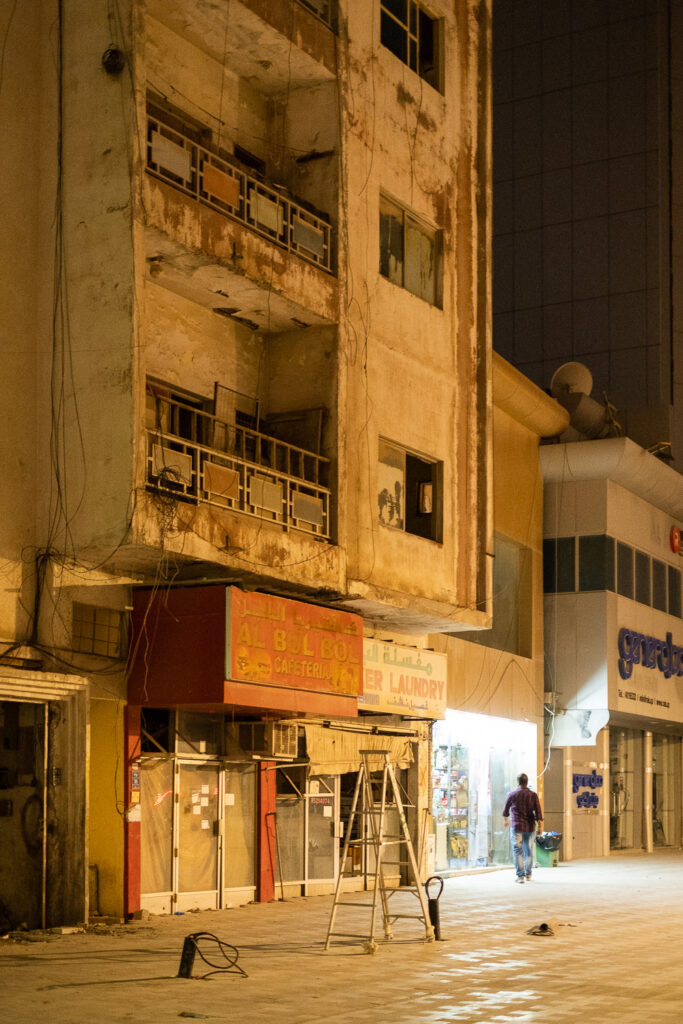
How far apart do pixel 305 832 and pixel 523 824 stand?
17.3 feet

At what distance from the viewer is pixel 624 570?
3384cm

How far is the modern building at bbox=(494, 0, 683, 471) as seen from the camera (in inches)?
1670

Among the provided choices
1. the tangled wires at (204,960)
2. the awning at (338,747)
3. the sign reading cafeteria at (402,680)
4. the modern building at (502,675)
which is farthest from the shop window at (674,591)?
the tangled wires at (204,960)

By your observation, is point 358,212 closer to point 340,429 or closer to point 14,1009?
point 340,429

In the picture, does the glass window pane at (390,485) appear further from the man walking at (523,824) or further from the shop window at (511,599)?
the shop window at (511,599)

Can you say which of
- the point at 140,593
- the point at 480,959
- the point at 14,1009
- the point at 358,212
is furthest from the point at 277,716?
the point at 14,1009

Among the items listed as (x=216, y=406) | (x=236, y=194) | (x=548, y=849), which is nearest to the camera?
(x=236, y=194)

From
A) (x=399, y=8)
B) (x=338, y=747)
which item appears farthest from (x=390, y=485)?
(x=399, y=8)

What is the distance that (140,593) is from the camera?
17.6 meters

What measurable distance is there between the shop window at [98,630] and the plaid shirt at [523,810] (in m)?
10.3

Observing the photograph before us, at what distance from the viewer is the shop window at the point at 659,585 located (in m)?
35.9

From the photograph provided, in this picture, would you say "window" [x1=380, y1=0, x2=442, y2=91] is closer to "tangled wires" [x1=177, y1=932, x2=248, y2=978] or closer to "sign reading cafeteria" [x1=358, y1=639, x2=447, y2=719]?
"sign reading cafeteria" [x1=358, y1=639, x2=447, y2=719]

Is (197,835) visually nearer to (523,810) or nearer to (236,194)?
(523,810)

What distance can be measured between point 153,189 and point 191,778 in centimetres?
803
